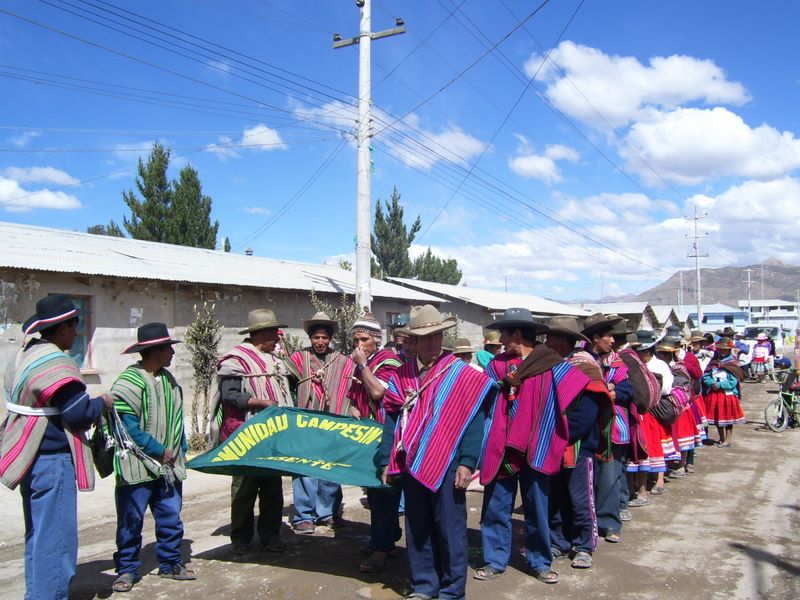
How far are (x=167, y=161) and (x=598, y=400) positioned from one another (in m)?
31.6

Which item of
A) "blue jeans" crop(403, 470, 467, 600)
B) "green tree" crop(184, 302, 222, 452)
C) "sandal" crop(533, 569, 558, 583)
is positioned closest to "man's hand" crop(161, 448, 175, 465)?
"blue jeans" crop(403, 470, 467, 600)

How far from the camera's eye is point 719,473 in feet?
29.8

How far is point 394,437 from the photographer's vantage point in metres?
4.51

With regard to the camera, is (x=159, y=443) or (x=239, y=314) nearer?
(x=159, y=443)

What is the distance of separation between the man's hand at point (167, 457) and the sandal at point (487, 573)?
7.84ft

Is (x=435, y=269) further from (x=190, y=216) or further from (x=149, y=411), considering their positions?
(x=149, y=411)

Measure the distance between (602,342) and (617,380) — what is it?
371 mm

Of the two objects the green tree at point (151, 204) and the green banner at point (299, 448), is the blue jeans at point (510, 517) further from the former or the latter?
the green tree at point (151, 204)

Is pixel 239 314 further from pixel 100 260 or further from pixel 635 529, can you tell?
pixel 635 529

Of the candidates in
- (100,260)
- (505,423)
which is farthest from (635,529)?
(100,260)

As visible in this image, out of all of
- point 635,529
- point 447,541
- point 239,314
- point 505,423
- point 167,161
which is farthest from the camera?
point 167,161

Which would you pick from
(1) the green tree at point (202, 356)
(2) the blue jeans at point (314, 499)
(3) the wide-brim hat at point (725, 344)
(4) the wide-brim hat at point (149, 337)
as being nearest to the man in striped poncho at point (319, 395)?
(2) the blue jeans at point (314, 499)

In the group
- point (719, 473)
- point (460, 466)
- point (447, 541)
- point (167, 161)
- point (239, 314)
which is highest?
point (167, 161)

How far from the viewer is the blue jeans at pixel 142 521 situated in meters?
4.60
